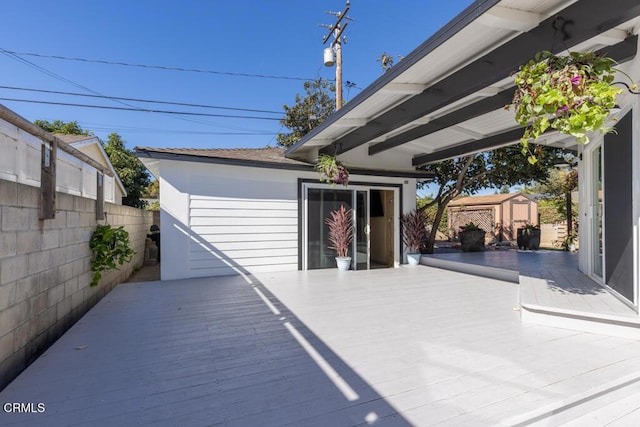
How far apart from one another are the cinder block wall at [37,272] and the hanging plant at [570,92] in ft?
12.1

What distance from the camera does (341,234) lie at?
276 inches

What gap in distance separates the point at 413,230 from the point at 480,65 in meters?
5.00

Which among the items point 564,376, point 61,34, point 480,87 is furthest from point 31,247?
point 61,34

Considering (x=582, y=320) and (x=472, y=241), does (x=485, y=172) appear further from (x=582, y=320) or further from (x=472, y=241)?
(x=582, y=320)

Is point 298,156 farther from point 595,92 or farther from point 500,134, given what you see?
point 595,92

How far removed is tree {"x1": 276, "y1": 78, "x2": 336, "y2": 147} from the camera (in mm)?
15992

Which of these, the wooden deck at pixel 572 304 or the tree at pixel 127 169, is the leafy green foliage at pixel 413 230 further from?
the tree at pixel 127 169

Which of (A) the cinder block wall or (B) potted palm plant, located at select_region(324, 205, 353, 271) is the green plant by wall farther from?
(B) potted palm plant, located at select_region(324, 205, 353, 271)

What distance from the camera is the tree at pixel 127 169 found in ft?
47.3

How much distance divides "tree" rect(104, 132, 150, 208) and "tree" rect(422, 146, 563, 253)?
42.4 feet

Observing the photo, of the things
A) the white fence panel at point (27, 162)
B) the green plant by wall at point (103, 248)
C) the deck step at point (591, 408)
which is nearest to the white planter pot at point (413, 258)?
the deck step at point (591, 408)

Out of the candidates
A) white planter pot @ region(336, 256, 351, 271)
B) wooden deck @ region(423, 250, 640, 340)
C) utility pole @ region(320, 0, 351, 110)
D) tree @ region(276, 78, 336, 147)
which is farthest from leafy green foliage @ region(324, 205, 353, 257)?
tree @ region(276, 78, 336, 147)

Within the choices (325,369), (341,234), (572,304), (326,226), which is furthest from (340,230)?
(325,369)

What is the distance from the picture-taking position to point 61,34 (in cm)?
922
